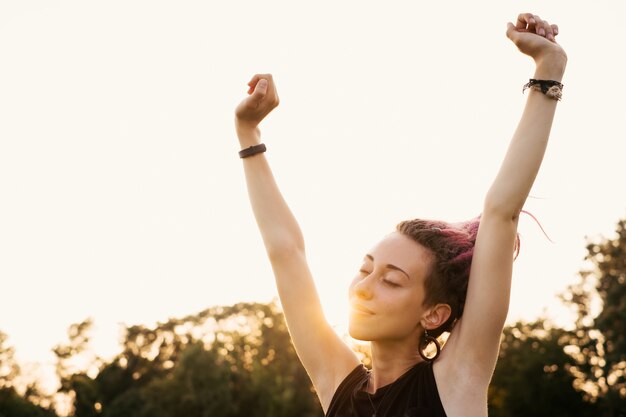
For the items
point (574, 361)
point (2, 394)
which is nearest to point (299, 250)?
point (574, 361)

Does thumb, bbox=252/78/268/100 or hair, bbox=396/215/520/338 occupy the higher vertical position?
thumb, bbox=252/78/268/100

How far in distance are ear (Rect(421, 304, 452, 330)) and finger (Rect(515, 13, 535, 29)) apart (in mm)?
1117

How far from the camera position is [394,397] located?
277 centimetres

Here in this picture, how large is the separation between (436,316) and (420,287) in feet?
0.44

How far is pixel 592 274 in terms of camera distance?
40719mm

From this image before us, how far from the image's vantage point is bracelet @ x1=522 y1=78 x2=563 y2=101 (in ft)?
8.51

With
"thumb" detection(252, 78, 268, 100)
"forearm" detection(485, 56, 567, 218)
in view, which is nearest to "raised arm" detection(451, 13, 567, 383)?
"forearm" detection(485, 56, 567, 218)

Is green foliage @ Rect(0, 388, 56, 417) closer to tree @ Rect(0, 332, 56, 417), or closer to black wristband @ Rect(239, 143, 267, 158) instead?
tree @ Rect(0, 332, 56, 417)

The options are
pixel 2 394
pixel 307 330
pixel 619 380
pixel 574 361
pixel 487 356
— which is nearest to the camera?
pixel 487 356

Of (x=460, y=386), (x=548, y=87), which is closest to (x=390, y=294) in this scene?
(x=460, y=386)

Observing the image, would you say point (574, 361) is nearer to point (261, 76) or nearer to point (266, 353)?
point (266, 353)

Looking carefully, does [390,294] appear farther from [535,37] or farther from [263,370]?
[263,370]

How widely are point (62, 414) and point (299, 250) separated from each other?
176 feet

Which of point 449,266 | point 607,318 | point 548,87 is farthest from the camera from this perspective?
point 607,318
